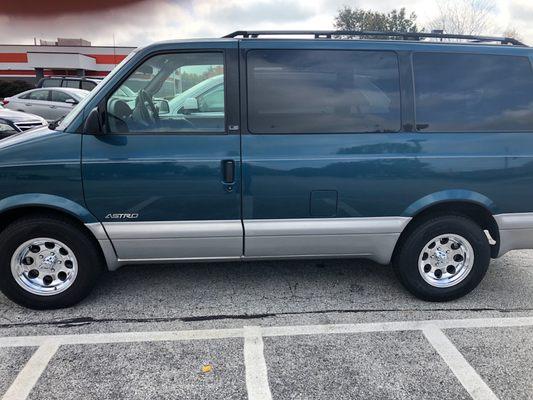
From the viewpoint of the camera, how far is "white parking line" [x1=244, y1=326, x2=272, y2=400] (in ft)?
8.36

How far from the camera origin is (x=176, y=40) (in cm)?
327

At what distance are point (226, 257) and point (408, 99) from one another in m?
1.81

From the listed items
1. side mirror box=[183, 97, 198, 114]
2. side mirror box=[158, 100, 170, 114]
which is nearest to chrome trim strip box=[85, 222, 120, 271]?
side mirror box=[158, 100, 170, 114]

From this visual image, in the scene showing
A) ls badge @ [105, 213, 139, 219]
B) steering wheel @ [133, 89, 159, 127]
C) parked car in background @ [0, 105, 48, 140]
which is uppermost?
parked car in background @ [0, 105, 48, 140]

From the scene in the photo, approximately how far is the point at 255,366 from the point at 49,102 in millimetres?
13199

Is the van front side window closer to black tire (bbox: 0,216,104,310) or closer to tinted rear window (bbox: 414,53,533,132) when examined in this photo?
black tire (bbox: 0,216,104,310)

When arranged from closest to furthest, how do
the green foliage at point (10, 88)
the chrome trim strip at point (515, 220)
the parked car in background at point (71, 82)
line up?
the chrome trim strip at point (515, 220) → the parked car in background at point (71, 82) → the green foliage at point (10, 88)

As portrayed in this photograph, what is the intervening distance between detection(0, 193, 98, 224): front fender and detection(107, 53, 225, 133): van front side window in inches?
23.7

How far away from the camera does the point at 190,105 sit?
3.39 meters

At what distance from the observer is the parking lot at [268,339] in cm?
260

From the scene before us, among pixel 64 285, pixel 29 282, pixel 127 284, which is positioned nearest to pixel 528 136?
pixel 127 284

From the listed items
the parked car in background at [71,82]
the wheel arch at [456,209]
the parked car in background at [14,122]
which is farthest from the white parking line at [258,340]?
the parked car in background at [71,82]

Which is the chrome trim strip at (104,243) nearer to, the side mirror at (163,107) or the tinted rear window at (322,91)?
the side mirror at (163,107)

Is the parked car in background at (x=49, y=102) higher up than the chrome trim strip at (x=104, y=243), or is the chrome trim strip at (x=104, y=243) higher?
the parked car in background at (x=49, y=102)
